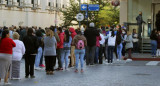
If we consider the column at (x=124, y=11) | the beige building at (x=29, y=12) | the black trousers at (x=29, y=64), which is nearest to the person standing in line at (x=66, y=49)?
the black trousers at (x=29, y=64)

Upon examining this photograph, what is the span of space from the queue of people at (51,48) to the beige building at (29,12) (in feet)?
67.3

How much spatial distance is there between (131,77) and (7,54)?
4601 millimetres

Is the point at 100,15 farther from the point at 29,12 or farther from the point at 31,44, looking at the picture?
the point at 31,44

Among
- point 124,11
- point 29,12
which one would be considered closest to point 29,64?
point 124,11

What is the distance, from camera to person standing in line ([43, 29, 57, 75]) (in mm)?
19203

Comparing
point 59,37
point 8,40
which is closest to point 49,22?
point 59,37

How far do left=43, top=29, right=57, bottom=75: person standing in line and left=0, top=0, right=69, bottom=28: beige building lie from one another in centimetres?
2822

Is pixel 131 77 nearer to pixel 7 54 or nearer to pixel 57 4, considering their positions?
pixel 7 54

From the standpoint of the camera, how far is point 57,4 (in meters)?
66.8

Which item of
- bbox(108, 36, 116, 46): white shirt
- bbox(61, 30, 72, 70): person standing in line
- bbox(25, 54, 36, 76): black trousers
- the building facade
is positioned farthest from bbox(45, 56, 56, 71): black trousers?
the building facade

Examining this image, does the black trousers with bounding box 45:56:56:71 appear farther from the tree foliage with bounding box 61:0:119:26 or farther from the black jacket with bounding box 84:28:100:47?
the tree foliage with bounding box 61:0:119:26

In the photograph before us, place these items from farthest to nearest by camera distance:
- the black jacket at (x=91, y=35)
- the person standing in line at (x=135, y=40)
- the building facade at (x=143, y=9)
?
1. the building facade at (x=143, y=9)
2. the person standing in line at (x=135, y=40)
3. the black jacket at (x=91, y=35)

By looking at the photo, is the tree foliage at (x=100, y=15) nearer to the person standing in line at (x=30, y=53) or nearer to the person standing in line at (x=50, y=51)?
the person standing in line at (x=50, y=51)

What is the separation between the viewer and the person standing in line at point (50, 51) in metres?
19.2
